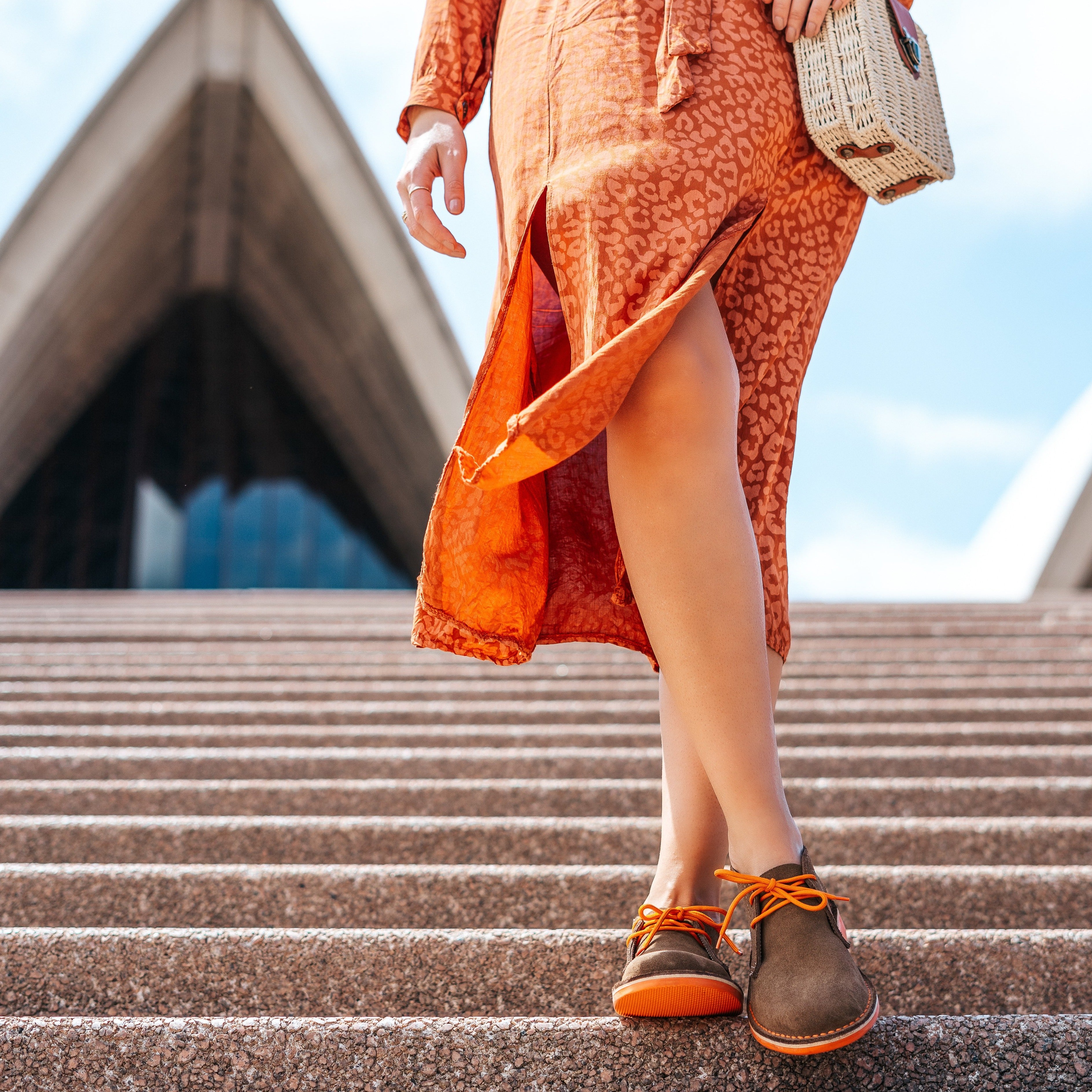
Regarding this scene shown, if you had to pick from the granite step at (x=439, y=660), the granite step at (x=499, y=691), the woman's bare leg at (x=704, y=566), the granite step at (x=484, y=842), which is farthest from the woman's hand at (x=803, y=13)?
the granite step at (x=439, y=660)

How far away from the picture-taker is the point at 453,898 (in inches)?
63.7

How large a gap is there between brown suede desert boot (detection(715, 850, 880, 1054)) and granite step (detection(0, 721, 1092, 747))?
186cm

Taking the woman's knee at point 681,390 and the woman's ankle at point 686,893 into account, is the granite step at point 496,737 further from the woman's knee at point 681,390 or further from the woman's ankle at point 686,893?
the woman's knee at point 681,390

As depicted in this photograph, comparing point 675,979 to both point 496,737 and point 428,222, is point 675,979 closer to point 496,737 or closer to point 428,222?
point 428,222

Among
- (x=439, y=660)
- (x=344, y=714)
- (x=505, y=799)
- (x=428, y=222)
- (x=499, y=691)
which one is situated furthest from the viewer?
(x=439, y=660)

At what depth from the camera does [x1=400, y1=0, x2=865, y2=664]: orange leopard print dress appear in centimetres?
107

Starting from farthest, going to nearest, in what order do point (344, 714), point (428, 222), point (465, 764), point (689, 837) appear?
point (344, 714)
point (465, 764)
point (428, 222)
point (689, 837)

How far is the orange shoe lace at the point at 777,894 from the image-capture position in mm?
995

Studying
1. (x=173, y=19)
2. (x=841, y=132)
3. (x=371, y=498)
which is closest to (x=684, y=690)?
(x=841, y=132)

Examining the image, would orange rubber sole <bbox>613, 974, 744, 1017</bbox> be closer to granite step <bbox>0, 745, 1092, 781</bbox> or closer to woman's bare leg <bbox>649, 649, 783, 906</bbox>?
woman's bare leg <bbox>649, 649, 783, 906</bbox>

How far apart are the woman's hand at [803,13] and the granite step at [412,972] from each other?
3.77 ft

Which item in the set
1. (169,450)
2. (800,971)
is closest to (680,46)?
(800,971)

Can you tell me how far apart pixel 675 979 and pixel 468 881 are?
2.19 feet

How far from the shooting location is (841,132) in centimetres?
118
